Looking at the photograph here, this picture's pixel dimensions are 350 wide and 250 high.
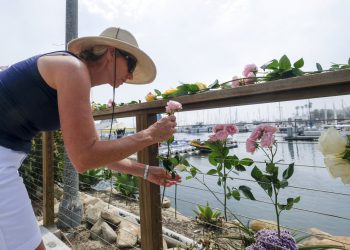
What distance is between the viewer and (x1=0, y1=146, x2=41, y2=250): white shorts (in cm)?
122

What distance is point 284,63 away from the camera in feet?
4.05

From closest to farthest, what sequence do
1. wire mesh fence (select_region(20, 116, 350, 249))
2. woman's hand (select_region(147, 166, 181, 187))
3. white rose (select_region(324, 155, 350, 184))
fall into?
white rose (select_region(324, 155, 350, 184))
wire mesh fence (select_region(20, 116, 350, 249))
woman's hand (select_region(147, 166, 181, 187))

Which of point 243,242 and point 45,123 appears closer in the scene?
point 45,123

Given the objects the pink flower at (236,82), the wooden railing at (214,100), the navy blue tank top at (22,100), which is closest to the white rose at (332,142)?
the wooden railing at (214,100)

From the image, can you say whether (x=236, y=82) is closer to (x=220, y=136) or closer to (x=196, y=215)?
(x=220, y=136)

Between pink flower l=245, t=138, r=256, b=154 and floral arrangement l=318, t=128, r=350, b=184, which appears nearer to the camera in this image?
floral arrangement l=318, t=128, r=350, b=184

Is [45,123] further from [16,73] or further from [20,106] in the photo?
[16,73]

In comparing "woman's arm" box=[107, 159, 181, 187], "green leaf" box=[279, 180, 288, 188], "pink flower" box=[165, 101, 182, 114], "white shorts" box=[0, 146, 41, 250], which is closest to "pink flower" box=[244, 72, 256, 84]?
"pink flower" box=[165, 101, 182, 114]

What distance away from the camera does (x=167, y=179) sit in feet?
5.68

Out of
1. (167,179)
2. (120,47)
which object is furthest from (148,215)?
(120,47)

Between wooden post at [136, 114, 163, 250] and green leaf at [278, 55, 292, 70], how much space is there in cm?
93

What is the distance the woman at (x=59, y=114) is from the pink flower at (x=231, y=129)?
0.36 meters

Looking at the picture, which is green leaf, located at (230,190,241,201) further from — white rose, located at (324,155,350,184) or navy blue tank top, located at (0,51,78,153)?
navy blue tank top, located at (0,51,78,153)

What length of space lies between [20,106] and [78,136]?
343mm
